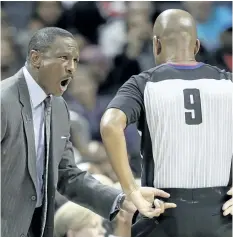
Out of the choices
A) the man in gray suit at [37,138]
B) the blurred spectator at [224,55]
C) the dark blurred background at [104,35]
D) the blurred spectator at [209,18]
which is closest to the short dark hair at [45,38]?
the man in gray suit at [37,138]

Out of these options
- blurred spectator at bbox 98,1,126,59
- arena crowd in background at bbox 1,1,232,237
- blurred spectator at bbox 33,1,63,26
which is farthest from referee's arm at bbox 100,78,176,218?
blurred spectator at bbox 33,1,63,26

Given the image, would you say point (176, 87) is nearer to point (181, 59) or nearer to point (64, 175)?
point (181, 59)

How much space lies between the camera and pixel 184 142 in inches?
125

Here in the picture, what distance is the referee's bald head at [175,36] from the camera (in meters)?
3.30

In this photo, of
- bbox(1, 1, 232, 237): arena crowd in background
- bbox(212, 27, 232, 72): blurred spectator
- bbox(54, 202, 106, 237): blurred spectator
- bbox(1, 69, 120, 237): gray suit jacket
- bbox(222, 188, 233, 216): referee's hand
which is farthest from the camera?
bbox(212, 27, 232, 72): blurred spectator

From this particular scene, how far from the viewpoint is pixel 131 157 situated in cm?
496

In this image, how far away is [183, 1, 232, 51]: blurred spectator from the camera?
674cm

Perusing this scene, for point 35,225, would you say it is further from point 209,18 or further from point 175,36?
point 209,18

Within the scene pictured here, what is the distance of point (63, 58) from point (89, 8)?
12.0ft

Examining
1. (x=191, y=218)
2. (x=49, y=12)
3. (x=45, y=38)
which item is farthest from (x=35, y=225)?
(x=49, y=12)

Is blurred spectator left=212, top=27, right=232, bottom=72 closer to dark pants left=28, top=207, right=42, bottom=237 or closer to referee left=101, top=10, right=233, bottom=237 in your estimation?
referee left=101, top=10, right=233, bottom=237

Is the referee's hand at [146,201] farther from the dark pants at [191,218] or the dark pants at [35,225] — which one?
the dark pants at [35,225]

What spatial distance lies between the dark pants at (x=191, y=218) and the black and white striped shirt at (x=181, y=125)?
4cm

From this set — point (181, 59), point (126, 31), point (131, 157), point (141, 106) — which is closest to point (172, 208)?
point (141, 106)
